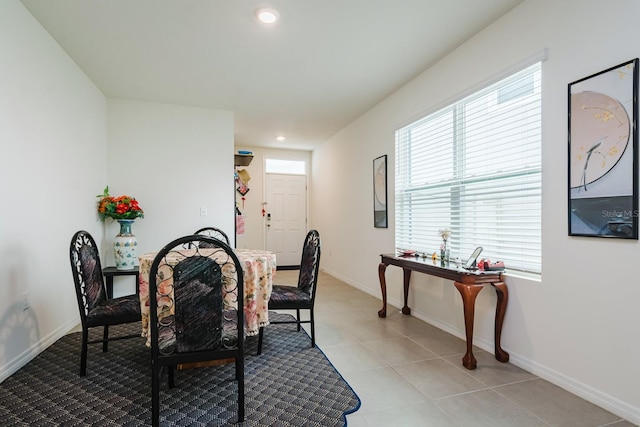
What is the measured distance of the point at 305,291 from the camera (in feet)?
9.04

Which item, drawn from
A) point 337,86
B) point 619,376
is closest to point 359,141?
point 337,86

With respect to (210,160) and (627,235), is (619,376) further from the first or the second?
(210,160)

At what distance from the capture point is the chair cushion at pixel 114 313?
2145mm

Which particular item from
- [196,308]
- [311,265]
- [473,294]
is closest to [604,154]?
[473,294]

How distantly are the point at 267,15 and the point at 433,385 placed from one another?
2.83 metres

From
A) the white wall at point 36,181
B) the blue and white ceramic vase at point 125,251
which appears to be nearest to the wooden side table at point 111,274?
the blue and white ceramic vase at point 125,251

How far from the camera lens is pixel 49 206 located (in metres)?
2.72

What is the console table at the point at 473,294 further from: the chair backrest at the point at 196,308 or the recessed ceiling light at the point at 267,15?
the recessed ceiling light at the point at 267,15

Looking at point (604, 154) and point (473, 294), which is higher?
point (604, 154)

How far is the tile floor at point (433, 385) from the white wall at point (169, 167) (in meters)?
2.36

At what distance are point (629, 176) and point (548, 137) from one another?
548mm

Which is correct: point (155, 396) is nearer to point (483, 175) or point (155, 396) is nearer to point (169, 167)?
point (483, 175)

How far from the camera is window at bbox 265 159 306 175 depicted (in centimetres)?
692

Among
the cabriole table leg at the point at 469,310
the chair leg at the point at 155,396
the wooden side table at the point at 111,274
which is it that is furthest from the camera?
the wooden side table at the point at 111,274
